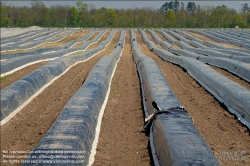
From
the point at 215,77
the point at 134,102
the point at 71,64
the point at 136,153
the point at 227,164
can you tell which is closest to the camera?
the point at 227,164

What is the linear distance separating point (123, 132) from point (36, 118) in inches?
109

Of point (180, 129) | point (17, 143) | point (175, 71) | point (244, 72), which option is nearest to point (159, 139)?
point (180, 129)

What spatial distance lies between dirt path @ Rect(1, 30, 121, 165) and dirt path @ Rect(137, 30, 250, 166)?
3.92 meters

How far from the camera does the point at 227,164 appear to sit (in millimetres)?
4918

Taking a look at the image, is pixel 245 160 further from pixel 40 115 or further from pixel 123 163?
pixel 40 115

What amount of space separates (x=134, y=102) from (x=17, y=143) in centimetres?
384

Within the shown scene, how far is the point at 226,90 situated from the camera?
7.96 metres

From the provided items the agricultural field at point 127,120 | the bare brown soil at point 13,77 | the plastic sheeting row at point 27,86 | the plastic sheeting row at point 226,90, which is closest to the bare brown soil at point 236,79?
the agricultural field at point 127,120

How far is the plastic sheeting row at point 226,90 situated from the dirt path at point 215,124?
7.1 inches

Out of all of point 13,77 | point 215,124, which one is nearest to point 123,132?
point 215,124

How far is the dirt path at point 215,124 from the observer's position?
535 centimetres

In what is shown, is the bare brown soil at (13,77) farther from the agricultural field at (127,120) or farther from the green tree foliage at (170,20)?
the green tree foliage at (170,20)

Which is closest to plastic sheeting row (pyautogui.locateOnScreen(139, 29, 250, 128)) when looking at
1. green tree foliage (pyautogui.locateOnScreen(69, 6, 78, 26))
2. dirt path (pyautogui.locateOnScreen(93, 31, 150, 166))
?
dirt path (pyautogui.locateOnScreen(93, 31, 150, 166))

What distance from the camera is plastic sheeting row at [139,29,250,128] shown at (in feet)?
22.4
